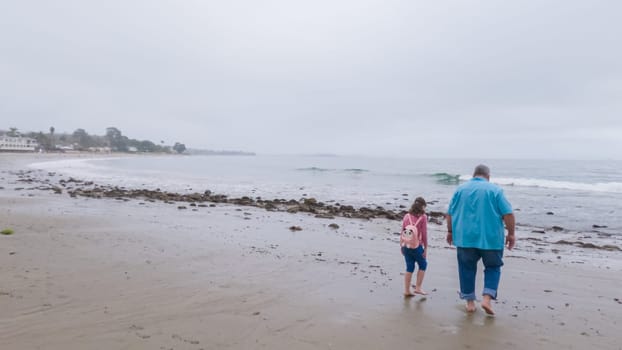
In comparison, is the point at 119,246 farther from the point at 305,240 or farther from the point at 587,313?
the point at 587,313

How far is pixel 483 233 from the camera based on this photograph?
5102 millimetres

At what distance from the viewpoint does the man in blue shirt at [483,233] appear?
5094 mm

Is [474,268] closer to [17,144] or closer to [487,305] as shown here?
[487,305]

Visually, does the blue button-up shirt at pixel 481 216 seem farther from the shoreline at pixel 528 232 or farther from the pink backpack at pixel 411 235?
the shoreline at pixel 528 232

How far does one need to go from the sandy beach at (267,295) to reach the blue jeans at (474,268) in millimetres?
296

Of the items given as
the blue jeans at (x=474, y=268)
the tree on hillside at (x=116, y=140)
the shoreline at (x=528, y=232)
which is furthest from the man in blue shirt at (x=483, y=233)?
the tree on hillside at (x=116, y=140)

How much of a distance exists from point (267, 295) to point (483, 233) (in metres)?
2.99

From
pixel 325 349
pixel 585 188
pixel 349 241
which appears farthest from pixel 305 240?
pixel 585 188

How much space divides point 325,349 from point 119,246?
589 centimetres

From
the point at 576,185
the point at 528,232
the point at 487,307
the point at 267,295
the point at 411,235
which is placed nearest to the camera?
the point at 487,307

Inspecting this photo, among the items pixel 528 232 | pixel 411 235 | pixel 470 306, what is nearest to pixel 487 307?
pixel 470 306

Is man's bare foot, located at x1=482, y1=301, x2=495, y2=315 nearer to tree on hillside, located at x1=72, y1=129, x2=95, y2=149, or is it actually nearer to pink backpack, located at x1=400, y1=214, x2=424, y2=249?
pink backpack, located at x1=400, y1=214, x2=424, y2=249

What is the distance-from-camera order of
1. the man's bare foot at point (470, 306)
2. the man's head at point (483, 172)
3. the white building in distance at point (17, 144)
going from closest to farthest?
the man's bare foot at point (470, 306) → the man's head at point (483, 172) → the white building in distance at point (17, 144)

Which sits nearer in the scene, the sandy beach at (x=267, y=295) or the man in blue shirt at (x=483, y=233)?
the sandy beach at (x=267, y=295)
